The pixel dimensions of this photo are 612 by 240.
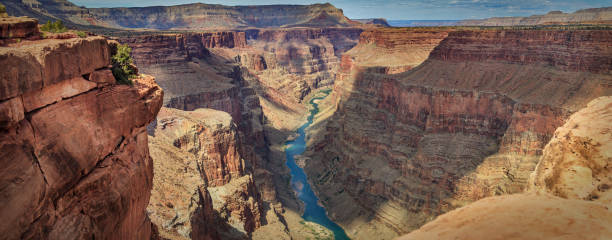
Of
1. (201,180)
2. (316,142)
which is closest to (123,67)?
(201,180)

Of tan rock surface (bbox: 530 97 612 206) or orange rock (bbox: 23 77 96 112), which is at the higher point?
orange rock (bbox: 23 77 96 112)

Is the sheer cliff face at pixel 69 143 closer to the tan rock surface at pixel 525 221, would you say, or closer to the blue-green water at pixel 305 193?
the tan rock surface at pixel 525 221

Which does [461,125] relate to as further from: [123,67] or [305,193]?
[123,67]

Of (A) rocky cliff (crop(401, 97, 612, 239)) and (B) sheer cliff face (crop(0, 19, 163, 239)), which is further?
(A) rocky cliff (crop(401, 97, 612, 239))

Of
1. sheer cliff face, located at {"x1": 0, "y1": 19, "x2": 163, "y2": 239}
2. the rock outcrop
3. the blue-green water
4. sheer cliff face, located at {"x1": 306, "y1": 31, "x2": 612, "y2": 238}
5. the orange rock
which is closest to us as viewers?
sheer cliff face, located at {"x1": 0, "y1": 19, "x2": 163, "y2": 239}

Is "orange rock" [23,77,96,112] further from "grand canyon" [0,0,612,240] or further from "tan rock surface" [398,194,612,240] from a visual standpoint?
"tan rock surface" [398,194,612,240]

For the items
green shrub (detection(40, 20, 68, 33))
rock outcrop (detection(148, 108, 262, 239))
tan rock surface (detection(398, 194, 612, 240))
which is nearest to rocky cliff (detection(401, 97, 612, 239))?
tan rock surface (detection(398, 194, 612, 240))
